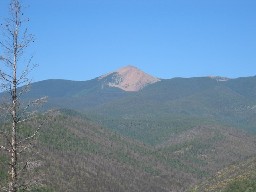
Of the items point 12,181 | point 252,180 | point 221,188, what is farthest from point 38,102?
point 221,188

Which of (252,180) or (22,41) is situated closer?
(22,41)

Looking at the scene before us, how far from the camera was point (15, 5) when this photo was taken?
30.0m

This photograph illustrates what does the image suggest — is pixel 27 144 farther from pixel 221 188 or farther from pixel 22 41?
pixel 221 188

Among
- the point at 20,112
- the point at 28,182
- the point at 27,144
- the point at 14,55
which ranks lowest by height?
the point at 28,182

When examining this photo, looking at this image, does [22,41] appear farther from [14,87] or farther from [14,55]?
[14,87]

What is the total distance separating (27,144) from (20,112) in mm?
2162

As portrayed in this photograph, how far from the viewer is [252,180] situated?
168 meters

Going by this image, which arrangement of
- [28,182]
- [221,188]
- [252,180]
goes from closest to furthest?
[28,182], [252,180], [221,188]

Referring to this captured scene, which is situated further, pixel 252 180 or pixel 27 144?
pixel 252 180

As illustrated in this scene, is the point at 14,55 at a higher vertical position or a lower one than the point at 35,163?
higher

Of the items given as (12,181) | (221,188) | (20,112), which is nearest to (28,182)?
(12,181)

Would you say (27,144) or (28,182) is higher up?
(27,144)

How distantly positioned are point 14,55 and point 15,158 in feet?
22.5

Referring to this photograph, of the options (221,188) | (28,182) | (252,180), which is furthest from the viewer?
(221,188)
